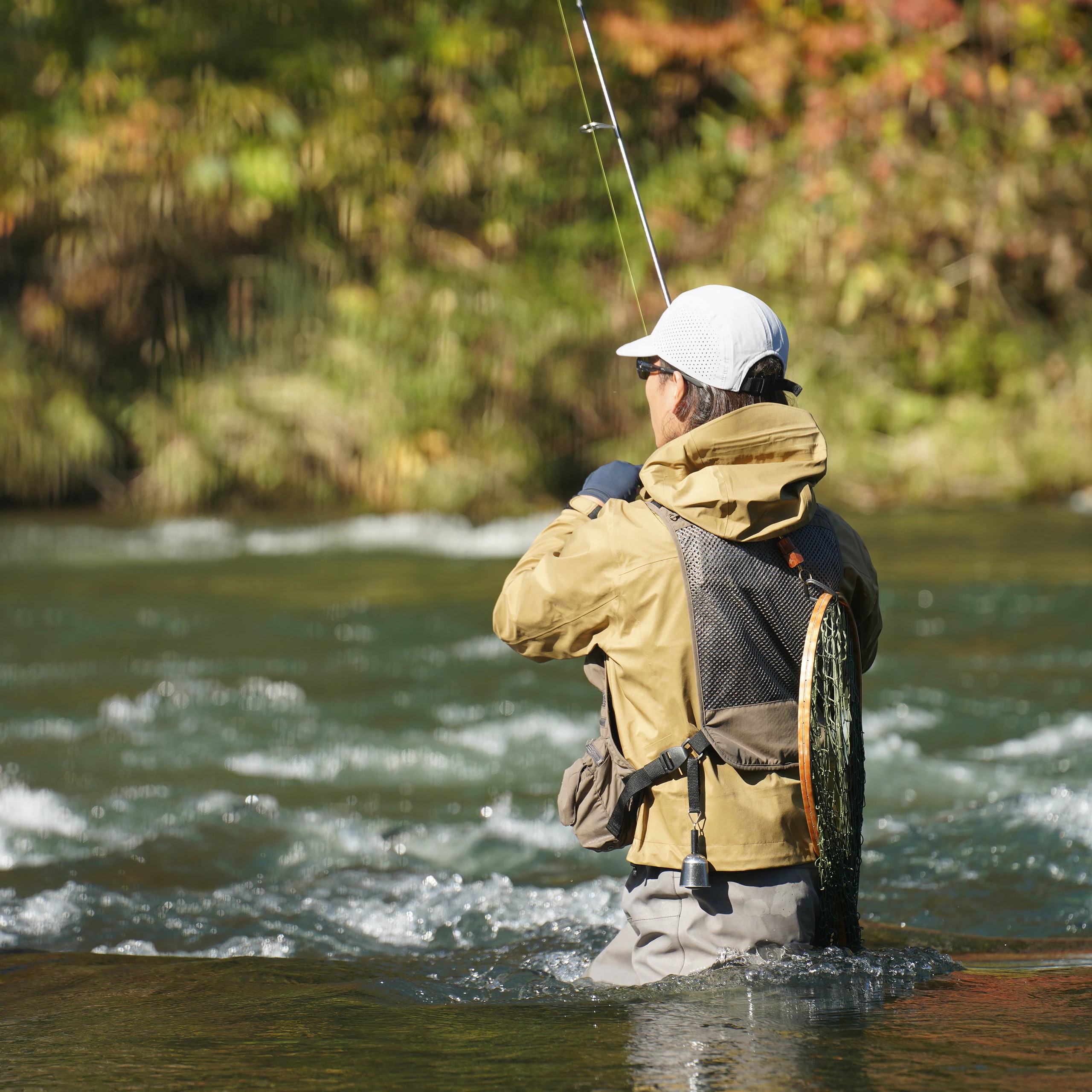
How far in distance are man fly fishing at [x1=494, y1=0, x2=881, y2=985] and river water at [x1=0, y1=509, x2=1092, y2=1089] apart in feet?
0.51

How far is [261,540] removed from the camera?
1172cm

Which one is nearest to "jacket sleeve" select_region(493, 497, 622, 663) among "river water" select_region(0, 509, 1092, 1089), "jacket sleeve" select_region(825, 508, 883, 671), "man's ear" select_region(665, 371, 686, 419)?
"man's ear" select_region(665, 371, 686, 419)

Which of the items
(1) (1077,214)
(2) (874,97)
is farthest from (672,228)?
(1) (1077,214)

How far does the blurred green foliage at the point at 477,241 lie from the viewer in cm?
1331


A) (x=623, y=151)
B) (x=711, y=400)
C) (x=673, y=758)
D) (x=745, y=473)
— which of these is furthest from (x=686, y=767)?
(x=623, y=151)

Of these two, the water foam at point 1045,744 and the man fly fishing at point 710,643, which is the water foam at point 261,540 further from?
the man fly fishing at point 710,643

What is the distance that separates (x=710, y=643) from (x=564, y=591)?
254 mm

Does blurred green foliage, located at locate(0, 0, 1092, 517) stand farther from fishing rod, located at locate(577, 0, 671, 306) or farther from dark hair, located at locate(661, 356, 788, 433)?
dark hair, located at locate(661, 356, 788, 433)

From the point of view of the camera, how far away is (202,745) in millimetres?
5516

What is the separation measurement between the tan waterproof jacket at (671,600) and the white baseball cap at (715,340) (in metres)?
0.09

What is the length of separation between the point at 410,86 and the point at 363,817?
36.9ft

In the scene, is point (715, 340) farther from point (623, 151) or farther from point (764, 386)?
point (623, 151)

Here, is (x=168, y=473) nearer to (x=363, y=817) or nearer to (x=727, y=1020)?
(x=363, y=817)

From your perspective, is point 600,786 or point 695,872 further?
point 600,786
